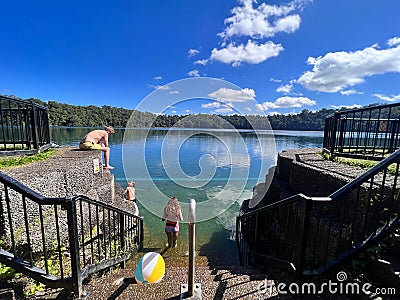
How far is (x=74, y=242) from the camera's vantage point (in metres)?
2.08

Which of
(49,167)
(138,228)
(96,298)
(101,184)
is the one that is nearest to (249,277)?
(96,298)

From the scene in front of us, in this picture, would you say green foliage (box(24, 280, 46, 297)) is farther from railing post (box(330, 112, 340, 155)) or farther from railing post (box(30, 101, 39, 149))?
railing post (box(330, 112, 340, 155))

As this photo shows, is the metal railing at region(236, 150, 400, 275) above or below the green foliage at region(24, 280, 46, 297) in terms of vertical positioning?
above

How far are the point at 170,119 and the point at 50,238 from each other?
135 inches

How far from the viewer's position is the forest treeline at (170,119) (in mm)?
4512

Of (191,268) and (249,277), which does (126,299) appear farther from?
(249,277)

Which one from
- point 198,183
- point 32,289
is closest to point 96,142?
point 32,289

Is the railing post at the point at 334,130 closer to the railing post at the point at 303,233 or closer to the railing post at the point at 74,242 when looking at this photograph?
the railing post at the point at 303,233

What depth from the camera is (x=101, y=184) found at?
18.0ft

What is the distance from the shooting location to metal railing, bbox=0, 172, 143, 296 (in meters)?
2.03

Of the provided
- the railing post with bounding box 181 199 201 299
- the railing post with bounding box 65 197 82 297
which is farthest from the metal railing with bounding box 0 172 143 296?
the railing post with bounding box 181 199 201 299

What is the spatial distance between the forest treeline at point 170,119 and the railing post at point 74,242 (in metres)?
2.54

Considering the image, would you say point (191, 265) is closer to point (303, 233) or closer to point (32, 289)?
point (303, 233)

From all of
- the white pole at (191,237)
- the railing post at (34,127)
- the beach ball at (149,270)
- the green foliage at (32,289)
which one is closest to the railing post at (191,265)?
the white pole at (191,237)
